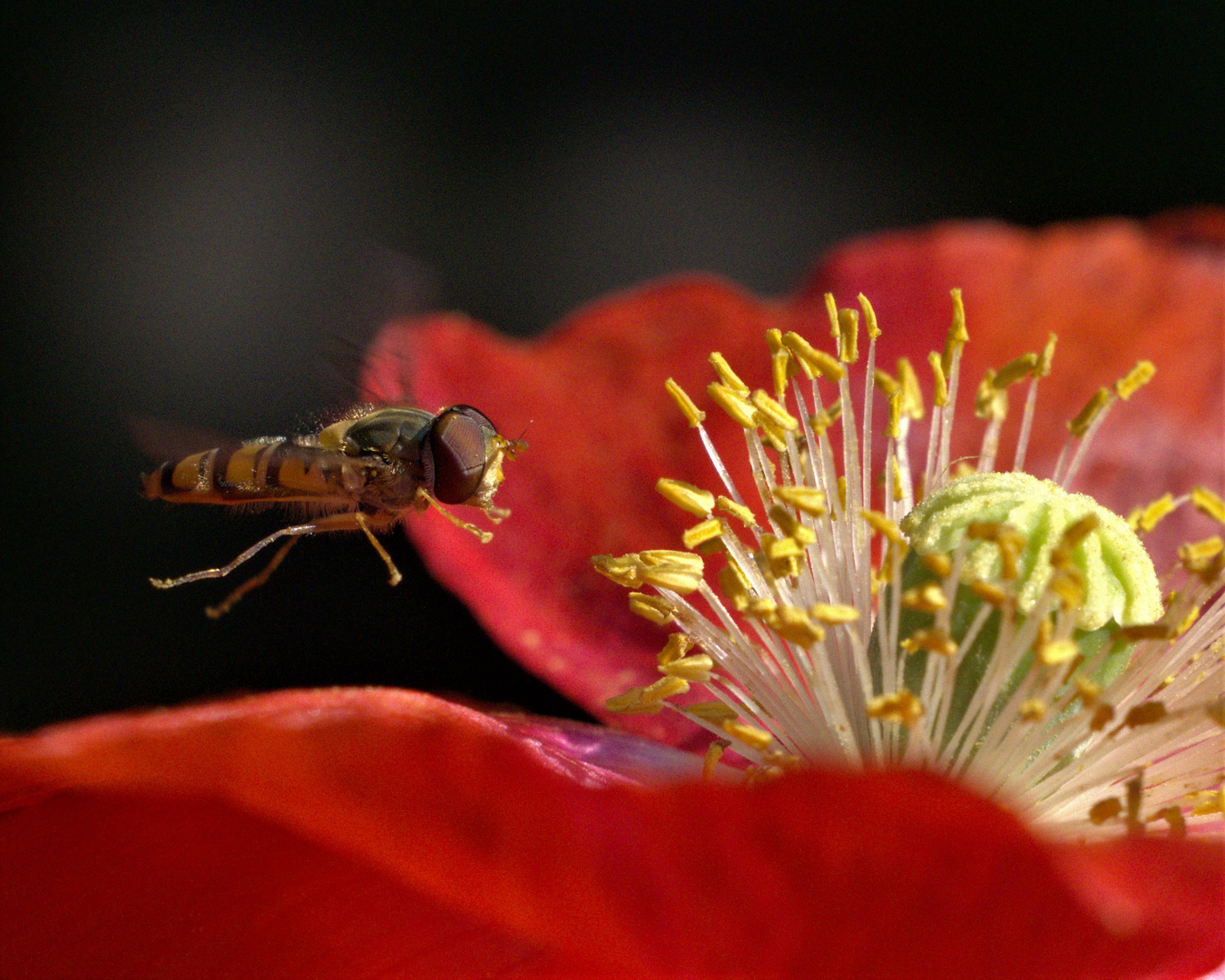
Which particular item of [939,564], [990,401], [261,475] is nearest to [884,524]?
[939,564]

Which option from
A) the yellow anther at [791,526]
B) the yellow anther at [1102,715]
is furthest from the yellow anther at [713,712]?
the yellow anther at [1102,715]

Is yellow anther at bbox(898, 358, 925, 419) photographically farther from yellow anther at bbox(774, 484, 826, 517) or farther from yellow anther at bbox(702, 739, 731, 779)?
yellow anther at bbox(702, 739, 731, 779)

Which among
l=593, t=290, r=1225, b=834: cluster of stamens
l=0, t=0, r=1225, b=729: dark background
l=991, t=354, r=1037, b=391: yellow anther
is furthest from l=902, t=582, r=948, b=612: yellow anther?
l=0, t=0, r=1225, b=729: dark background

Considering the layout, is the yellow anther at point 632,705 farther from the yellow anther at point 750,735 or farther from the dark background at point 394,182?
the dark background at point 394,182

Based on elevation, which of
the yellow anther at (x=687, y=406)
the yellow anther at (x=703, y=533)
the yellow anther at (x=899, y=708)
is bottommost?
the yellow anther at (x=899, y=708)

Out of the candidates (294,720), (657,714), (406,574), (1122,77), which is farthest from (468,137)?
(294,720)

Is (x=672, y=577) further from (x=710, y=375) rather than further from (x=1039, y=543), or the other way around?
(x=710, y=375)
